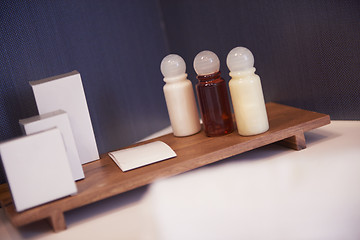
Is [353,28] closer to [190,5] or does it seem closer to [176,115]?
[176,115]

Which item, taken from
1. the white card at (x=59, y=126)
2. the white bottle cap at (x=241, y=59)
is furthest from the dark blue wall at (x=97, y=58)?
the white bottle cap at (x=241, y=59)

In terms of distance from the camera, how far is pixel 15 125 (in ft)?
4.03

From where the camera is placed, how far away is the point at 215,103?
1.13 meters

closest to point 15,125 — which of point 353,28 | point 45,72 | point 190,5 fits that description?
point 45,72

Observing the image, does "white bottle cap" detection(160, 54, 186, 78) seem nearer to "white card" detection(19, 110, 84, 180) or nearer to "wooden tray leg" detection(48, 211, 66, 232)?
"white card" detection(19, 110, 84, 180)

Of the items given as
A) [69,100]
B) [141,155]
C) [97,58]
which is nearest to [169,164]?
[141,155]

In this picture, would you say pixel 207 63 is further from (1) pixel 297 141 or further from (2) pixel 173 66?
(1) pixel 297 141

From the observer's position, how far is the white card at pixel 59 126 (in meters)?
0.99

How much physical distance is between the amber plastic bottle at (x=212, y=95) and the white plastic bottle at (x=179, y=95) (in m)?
0.06

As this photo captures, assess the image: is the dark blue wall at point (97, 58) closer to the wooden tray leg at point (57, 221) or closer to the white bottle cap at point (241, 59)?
the wooden tray leg at point (57, 221)

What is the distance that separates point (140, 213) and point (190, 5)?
32.5 inches

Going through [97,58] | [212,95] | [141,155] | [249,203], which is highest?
[97,58]

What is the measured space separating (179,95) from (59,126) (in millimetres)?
336

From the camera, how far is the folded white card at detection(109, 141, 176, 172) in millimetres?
1067
